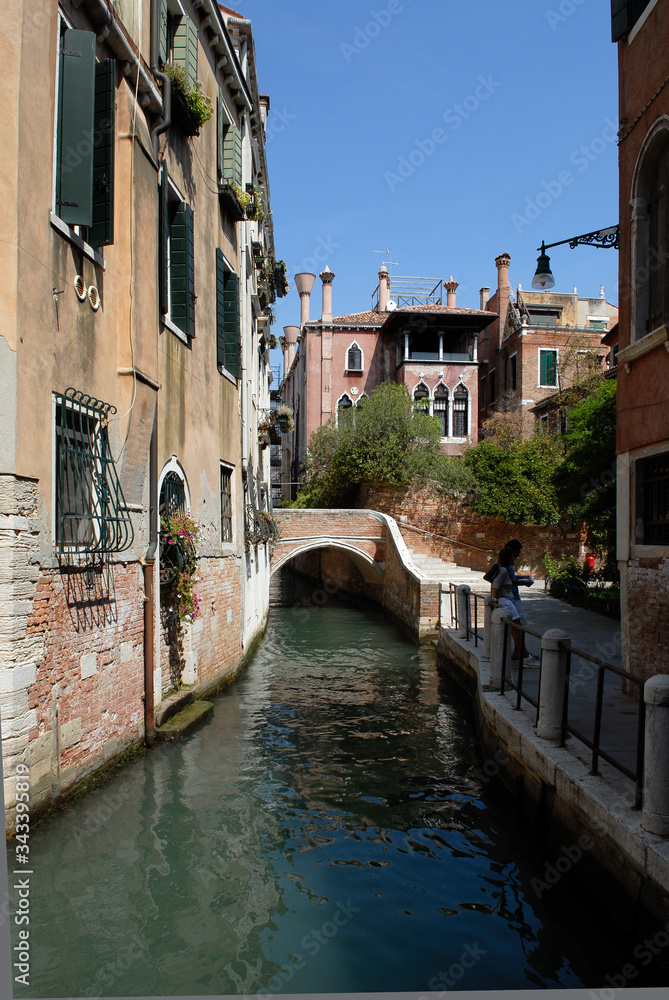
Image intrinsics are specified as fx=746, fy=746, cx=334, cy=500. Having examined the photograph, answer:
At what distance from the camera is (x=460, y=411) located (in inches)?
1148

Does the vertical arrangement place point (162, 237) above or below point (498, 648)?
above

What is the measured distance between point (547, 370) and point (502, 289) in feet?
17.3

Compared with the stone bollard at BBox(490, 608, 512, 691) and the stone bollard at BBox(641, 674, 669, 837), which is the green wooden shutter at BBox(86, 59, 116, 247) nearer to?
the stone bollard at BBox(641, 674, 669, 837)

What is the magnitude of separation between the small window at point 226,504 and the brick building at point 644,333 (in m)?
5.48

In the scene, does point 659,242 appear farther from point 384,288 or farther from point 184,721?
point 384,288

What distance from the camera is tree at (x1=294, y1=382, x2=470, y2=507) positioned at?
22.0 meters

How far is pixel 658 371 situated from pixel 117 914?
5960 mm

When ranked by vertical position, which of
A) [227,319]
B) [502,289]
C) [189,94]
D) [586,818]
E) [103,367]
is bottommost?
[586,818]

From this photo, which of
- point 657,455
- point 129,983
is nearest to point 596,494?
point 657,455

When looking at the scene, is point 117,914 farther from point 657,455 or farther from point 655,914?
point 657,455

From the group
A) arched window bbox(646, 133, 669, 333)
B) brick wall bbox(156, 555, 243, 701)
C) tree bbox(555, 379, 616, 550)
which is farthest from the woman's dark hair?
tree bbox(555, 379, 616, 550)

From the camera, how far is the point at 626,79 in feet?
24.7

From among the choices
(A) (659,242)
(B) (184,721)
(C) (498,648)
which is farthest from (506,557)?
(B) (184,721)

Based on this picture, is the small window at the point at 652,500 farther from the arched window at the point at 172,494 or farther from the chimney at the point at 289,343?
the chimney at the point at 289,343
